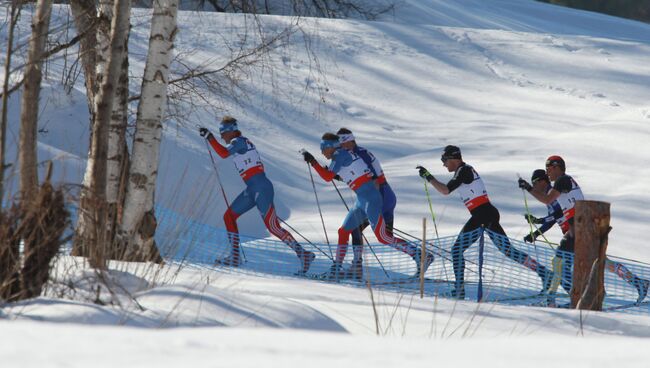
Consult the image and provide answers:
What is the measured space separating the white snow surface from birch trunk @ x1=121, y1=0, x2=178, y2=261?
25 centimetres

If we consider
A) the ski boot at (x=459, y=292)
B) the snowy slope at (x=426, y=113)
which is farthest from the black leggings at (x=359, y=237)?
the snowy slope at (x=426, y=113)

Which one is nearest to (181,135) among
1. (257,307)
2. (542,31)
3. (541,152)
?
(541,152)

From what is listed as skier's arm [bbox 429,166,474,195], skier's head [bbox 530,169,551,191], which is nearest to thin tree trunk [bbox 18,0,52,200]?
skier's arm [bbox 429,166,474,195]

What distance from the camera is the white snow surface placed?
415 cm

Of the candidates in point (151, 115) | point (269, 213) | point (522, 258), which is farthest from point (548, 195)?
point (151, 115)

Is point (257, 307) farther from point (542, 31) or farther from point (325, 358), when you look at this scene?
point (542, 31)

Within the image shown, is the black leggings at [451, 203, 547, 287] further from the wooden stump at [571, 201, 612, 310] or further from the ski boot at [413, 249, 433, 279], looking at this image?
the wooden stump at [571, 201, 612, 310]

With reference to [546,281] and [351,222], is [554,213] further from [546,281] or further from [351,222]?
[351,222]

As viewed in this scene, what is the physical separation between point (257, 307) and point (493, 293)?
4780mm

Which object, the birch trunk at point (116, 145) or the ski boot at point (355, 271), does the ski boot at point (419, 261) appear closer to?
the ski boot at point (355, 271)

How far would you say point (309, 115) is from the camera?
20531 millimetres

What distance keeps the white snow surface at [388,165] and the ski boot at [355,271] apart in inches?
59.4

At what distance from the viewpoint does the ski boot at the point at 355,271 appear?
11055 mm

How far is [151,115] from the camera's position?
8.91m
